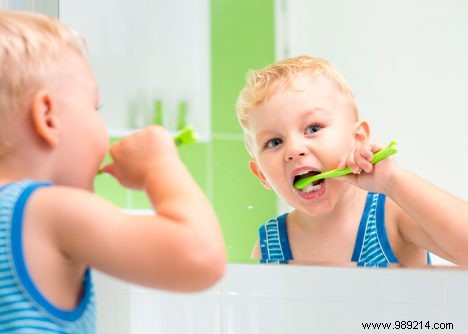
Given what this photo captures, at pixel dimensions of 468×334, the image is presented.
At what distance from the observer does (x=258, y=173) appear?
1.07 m

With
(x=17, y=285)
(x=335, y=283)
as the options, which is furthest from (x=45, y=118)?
(x=335, y=283)

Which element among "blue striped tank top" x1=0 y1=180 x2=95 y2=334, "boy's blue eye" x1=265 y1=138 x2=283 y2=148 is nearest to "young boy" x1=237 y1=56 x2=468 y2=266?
"boy's blue eye" x1=265 y1=138 x2=283 y2=148

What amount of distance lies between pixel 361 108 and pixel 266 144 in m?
0.14

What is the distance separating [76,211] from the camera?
2.04 ft

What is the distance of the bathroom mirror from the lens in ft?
3.21

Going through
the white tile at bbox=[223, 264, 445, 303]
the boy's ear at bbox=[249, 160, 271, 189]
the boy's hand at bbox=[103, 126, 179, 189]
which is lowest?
the white tile at bbox=[223, 264, 445, 303]

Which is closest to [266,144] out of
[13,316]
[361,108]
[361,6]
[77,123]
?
[361,108]

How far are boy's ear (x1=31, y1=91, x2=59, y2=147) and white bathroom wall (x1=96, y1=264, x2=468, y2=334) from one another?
0.55 m

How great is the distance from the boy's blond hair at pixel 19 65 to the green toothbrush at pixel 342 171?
397 millimetres

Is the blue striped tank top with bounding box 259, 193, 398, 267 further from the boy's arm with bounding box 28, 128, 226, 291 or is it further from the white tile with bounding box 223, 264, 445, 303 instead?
the boy's arm with bounding box 28, 128, 226, 291

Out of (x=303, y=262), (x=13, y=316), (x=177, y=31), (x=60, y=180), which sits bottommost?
(x=303, y=262)

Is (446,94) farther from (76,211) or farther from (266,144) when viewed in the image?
(76,211)

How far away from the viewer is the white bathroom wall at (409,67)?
3.20 ft

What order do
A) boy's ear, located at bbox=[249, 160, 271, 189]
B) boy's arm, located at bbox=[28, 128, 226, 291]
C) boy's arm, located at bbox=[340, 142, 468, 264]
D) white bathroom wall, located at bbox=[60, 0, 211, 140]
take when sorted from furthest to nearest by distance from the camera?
white bathroom wall, located at bbox=[60, 0, 211, 140], boy's ear, located at bbox=[249, 160, 271, 189], boy's arm, located at bbox=[340, 142, 468, 264], boy's arm, located at bbox=[28, 128, 226, 291]
